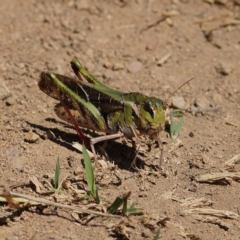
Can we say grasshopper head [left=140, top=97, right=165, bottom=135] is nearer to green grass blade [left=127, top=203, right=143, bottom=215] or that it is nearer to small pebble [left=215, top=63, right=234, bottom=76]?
green grass blade [left=127, top=203, right=143, bottom=215]

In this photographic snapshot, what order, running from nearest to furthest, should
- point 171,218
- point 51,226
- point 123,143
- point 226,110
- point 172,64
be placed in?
point 51,226
point 171,218
point 123,143
point 226,110
point 172,64

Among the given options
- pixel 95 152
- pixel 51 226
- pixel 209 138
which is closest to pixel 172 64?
pixel 209 138

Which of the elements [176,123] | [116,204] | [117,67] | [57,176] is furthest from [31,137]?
[117,67]

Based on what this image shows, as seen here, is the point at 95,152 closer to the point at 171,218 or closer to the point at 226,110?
the point at 171,218

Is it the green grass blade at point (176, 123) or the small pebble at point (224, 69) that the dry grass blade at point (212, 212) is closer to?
the green grass blade at point (176, 123)

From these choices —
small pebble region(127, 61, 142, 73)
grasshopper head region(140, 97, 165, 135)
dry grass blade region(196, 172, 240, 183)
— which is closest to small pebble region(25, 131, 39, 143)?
grasshopper head region(140, 97, 165, 135)

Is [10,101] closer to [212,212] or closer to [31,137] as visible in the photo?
[31,137]

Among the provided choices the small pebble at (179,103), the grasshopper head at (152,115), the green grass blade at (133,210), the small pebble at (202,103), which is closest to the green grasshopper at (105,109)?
the grasshopper head at (152,115)
